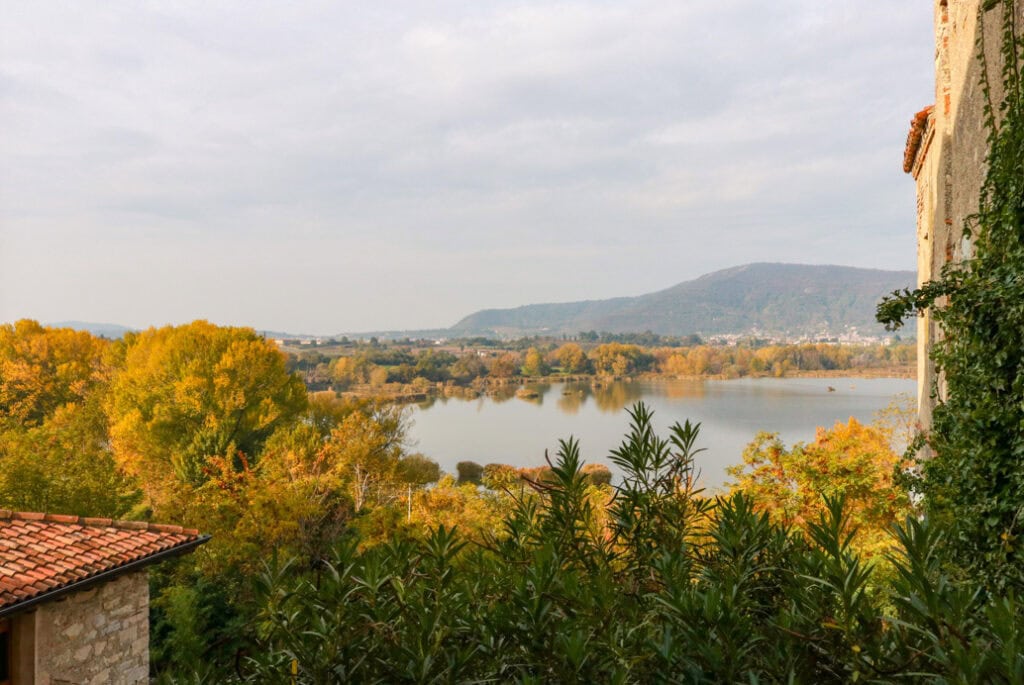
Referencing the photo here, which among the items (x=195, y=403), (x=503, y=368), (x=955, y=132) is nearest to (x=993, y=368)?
(x=955, y=132)

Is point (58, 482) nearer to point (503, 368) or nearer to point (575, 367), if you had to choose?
point (503, 368)

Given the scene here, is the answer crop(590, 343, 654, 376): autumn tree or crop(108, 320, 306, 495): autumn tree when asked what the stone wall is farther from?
crop(590, 343, 654, 376): autumn tree

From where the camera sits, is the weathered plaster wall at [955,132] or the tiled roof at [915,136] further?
the tiled roof at [915,136]

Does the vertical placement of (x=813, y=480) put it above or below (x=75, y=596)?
above

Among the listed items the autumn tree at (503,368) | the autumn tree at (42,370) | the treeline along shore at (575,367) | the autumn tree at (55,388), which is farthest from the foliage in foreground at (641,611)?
the autumn tree at (503,368)

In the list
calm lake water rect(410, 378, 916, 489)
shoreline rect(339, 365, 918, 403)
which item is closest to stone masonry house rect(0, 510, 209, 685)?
calm lake water rect(410, 378, 916, 489)

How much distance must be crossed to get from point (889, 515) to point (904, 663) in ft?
34.8

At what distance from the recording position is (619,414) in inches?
2025

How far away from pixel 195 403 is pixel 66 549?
18.6 m

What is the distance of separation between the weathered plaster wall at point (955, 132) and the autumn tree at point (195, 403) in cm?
2149

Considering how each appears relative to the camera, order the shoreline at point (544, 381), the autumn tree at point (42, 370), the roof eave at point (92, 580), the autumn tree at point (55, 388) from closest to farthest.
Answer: the roof eave at point (92, 580) < the autumn tree at point (55, 388) < the autumn tree at point (42, 370) < the shoreline at point (544, 381)

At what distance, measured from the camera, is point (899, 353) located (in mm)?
65625

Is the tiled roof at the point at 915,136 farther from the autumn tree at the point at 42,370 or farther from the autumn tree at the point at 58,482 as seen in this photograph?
the autumn tree at the point at 42,370

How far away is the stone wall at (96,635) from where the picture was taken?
6.72 meters
